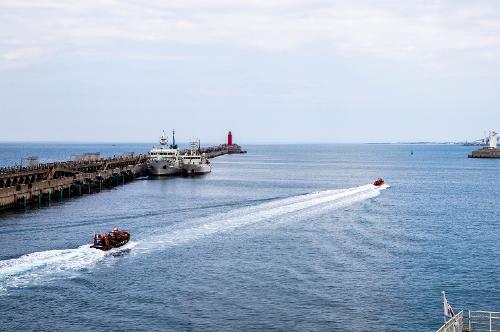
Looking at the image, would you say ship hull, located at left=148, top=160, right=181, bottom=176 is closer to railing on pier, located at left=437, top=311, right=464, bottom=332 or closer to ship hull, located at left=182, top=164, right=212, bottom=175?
ship hull, located at left=182, top=164, right=212, bottom=175

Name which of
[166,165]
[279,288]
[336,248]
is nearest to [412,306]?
[279,288]

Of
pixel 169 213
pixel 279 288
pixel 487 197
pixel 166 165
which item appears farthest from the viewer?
pixel 166 165

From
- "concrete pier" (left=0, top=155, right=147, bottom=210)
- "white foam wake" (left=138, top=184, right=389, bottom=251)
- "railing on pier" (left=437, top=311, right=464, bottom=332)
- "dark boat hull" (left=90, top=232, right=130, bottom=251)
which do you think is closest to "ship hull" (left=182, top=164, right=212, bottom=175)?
"concrete pier" (left=0, top=155, right=147, bottom=210)

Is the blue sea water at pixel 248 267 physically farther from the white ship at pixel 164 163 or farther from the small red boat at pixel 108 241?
the white ship at pixel 164 163

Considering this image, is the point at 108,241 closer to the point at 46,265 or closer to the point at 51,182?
the point at 46,265

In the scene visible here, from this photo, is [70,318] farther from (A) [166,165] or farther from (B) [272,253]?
(A) [166,165]

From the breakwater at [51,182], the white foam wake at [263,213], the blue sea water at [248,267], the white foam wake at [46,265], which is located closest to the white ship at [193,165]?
the breakwater at [51,182]

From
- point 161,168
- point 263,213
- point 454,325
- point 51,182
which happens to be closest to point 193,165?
point 161,168
